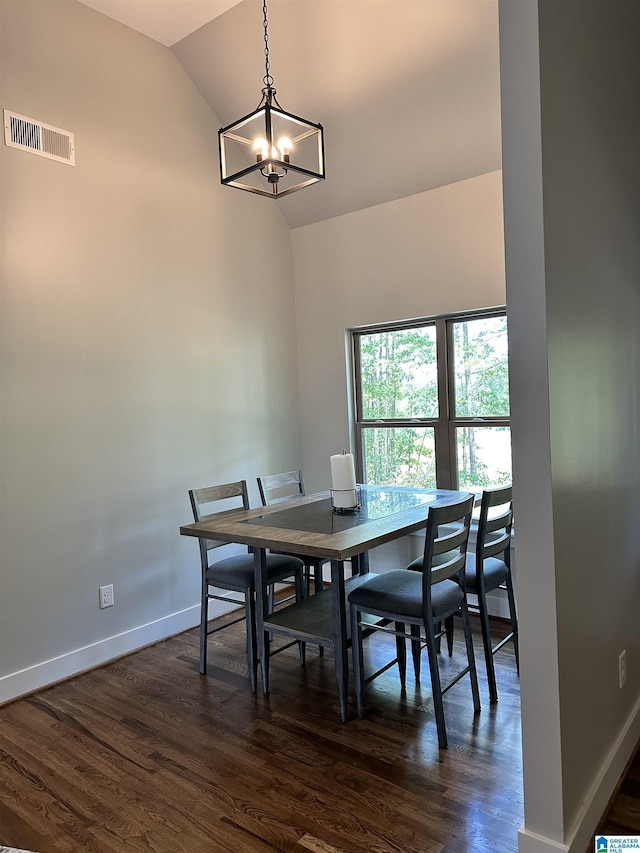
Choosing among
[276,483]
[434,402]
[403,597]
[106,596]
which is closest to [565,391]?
[403,597]

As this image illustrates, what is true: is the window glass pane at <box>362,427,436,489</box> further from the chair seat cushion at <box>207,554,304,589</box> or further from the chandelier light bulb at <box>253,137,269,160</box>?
the chandelier light bulb at <box>253,137,269,160</box>

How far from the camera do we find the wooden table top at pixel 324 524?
7.80ft

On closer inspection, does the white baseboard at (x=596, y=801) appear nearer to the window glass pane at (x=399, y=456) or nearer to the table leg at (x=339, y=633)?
the table leg at (x=339, y=633)

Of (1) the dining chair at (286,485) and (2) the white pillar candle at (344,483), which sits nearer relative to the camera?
(2) the white pillar candle at (344,483)

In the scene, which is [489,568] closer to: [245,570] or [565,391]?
[245,570]

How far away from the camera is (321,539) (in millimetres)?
2432

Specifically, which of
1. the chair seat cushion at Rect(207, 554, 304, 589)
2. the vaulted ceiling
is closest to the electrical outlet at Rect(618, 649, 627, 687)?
the chair seat cushion at Rect(207, 554, 304, 589)

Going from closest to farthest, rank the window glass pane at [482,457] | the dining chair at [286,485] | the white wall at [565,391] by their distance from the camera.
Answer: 1. the white wall at [565,391]
2. the dining chair at [286,485]
3. the window glass pane at [482,457]

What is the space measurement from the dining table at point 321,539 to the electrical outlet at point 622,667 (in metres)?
0.91

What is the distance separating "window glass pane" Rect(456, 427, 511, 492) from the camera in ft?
12.3

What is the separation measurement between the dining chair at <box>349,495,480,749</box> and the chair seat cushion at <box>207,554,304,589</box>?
25.0 inches

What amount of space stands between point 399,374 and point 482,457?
0.85m

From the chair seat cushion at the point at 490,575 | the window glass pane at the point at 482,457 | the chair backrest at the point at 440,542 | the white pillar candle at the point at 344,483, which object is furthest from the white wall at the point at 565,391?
the window glass pane at the point at 482,457

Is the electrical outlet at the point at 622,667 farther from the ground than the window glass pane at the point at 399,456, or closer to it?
closer to it
